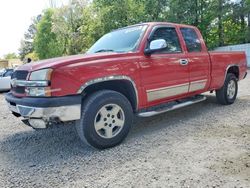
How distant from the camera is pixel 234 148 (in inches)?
156

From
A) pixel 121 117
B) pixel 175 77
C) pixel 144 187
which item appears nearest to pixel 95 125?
pixel 121 117

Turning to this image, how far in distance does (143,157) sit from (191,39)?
3.15m

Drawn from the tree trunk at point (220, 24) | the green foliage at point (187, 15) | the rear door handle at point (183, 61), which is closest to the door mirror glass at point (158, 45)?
the rear door handle at point (183, 61)

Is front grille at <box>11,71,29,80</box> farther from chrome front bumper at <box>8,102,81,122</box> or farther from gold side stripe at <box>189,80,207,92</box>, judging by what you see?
gold side stripe at <box>189,80,207,92</box>

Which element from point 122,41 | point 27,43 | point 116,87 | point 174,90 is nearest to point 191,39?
point 174,90

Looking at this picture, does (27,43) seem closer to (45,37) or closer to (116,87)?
(45,37)

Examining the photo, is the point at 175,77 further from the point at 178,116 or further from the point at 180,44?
the point at 178,116

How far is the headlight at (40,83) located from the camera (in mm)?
3658

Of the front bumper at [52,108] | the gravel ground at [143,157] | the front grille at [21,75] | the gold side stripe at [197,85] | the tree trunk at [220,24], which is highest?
the tree trunk at [220,24]

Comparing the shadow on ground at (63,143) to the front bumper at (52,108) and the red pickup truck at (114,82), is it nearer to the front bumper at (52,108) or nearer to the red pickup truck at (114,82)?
the red pickup truck at (114,82)

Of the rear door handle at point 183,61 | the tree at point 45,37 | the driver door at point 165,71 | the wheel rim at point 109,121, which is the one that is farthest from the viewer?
the tree at point 45,37

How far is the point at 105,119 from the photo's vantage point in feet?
13.6

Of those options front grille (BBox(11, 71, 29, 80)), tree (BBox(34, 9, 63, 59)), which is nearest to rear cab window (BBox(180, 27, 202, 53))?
front grille (BBox(11, 71, 29, 80))

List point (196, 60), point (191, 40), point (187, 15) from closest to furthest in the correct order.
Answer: point (196, 60), point (191, 40), point (187, 15)
